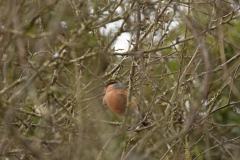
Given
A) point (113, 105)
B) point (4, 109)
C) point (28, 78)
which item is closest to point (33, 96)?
Answer: point (28, 78)

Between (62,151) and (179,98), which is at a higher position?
(179,98)

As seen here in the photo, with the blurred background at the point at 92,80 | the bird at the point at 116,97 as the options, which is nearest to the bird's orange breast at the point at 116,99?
the bird at the point at 116,97

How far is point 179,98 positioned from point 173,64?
2.79m

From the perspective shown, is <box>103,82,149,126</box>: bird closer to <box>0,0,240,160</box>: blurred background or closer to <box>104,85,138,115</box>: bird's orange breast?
<box>104,85,138,115</box>: bird's orange breast

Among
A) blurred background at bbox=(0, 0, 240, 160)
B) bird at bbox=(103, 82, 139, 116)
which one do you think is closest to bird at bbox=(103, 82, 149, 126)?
bird at bbox=(103, 82, 139, 116)

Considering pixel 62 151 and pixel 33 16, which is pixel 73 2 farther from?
pixel 62 151

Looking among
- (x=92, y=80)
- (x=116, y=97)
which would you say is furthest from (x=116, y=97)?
(x=92, y=80)

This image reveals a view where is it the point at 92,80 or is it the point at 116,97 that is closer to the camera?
the point at 92,80

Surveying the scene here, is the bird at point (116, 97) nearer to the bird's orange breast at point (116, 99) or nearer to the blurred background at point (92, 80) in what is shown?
the bird's orange breast at point (116, 99)

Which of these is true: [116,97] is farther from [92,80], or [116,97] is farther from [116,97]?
[92,80]

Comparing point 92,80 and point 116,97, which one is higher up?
point 92,80

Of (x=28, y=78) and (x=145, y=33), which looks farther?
(x=145, y=33)

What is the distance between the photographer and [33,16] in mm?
2422

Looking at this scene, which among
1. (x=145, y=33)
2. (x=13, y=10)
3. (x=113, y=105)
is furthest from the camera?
(x=113, y=105)
